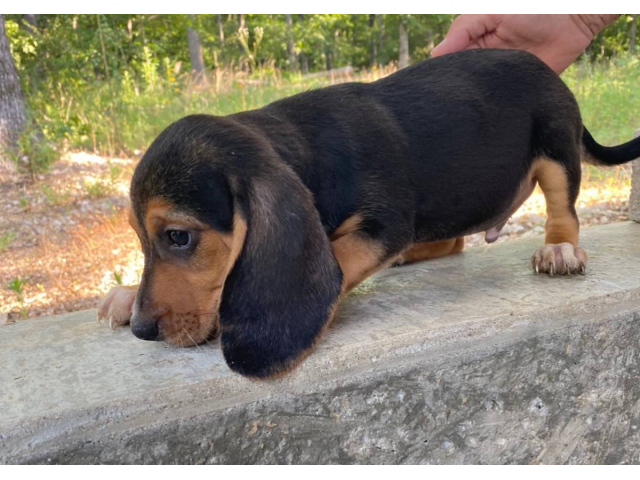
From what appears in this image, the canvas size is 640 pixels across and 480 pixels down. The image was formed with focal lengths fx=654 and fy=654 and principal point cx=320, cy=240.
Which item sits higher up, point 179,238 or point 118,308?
point 179,238

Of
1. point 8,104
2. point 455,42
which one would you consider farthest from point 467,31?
point 8,104

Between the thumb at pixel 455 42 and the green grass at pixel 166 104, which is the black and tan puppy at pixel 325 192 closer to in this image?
the thumb at pixel 455 42

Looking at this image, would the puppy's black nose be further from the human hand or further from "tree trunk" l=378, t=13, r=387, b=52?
"tree trunk" l=378, t=13, r=387, b=52

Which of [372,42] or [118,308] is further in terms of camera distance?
[372,42]

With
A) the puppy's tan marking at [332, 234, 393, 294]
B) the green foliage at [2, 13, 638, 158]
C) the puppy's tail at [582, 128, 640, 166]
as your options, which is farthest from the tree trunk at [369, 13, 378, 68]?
the puppy's tan marking at [332, 234, 393, 294]

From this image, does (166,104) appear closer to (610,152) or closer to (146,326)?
(610,152)

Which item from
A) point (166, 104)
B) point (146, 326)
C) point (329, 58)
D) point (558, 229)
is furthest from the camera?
point (329, 58)

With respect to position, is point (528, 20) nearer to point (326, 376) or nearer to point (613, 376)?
point (613, 376)

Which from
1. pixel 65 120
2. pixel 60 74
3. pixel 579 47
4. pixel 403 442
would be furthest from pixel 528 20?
pixel 60 74
